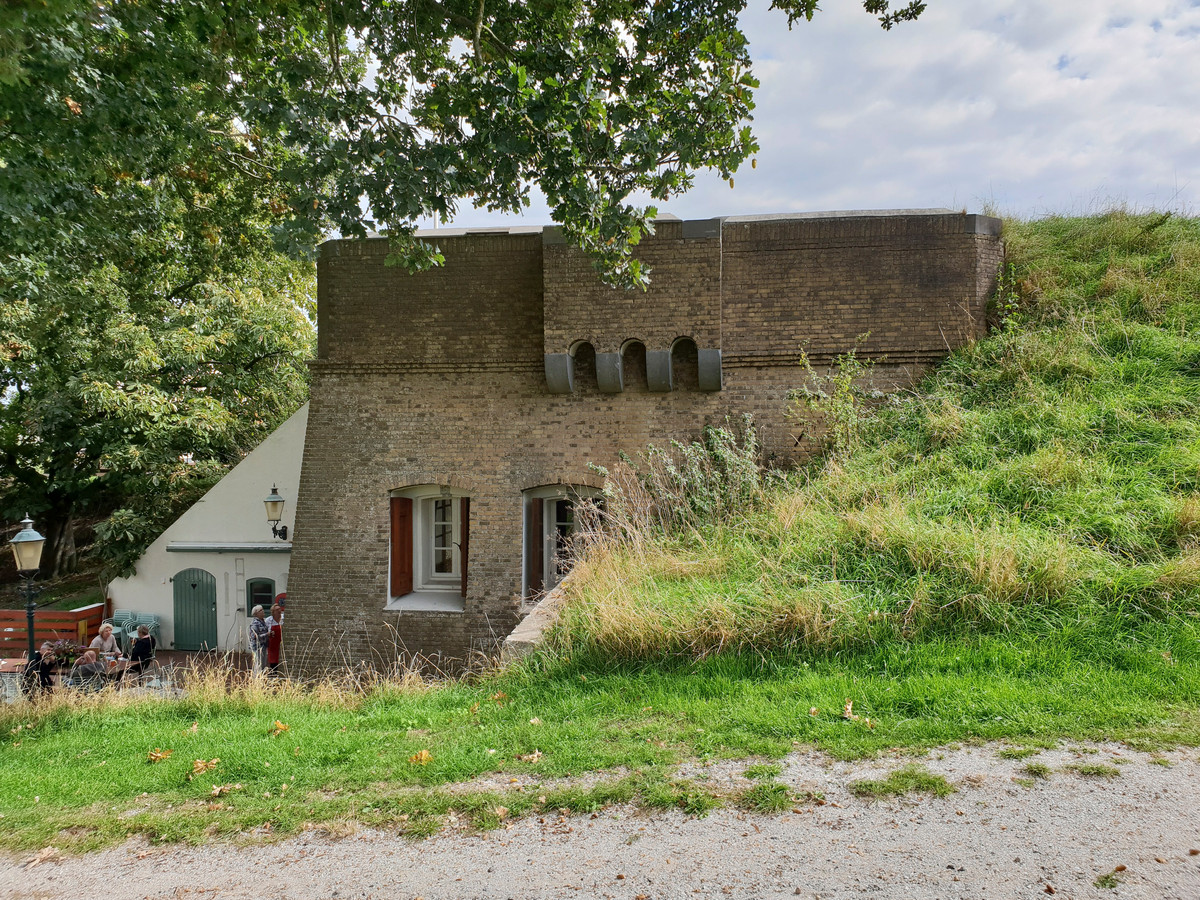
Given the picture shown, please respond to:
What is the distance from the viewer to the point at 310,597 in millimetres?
10062

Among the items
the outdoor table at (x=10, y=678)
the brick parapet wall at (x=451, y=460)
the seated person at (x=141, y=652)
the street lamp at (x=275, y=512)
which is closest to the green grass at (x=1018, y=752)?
the brick parapet wall at (x=451, y=460)

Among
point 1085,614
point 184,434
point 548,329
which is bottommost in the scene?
point 1085,614

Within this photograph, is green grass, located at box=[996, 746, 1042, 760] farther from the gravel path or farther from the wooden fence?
the wooden fence

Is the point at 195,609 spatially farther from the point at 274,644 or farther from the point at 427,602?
the point at 427,602

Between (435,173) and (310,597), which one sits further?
(310,597)

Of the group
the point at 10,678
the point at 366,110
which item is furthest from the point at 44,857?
the point at 10,678

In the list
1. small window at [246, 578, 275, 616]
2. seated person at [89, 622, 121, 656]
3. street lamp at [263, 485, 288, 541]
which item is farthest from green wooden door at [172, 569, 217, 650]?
seated person at [89, 622, 121, 656]

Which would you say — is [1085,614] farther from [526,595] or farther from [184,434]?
[184,434]

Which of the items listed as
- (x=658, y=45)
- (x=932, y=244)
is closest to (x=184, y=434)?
(x=658, y=45)

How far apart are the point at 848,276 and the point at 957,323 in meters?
1.68

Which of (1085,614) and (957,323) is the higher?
(957,323)

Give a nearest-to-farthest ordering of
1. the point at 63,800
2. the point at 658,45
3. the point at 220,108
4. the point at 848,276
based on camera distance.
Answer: the point at 63,800, the point at 658,45, the point at 220,108, the point at 848,276

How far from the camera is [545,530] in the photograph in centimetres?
1020

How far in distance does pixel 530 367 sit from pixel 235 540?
7.72 meters
